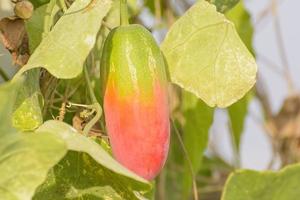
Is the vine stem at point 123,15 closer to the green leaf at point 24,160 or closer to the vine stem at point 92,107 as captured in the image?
the vine stem at point 92,107

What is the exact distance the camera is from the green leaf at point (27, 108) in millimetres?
906

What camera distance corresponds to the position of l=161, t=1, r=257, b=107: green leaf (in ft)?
3.06

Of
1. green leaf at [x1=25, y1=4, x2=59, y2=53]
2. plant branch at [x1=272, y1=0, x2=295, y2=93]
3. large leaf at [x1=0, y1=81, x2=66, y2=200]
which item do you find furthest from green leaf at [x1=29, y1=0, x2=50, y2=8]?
plant branch at [x1=272, y1=0, x2=295, y2=93]

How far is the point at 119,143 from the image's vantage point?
0.84 metres

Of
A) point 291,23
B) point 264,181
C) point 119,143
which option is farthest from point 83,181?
point 291,23

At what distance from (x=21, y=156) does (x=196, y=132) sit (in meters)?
0.61

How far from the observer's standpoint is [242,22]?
143 centimetres

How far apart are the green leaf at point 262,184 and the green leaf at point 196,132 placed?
1.58 ft

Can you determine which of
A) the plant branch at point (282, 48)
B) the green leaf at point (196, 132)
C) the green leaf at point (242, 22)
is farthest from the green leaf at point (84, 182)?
the plant branch at point (282, 48)

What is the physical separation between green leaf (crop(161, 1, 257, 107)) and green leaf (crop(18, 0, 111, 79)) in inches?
4.1

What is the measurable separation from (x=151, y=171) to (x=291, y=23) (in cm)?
178

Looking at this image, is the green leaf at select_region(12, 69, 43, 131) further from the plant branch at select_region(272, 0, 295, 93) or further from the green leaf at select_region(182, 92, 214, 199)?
the plant branch at select_region(272, 0, 295, 93)

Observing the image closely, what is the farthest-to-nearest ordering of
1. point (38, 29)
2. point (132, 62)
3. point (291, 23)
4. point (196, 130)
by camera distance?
point (291, 23)
point (196, 130)
point (38, 29)
point (132, 62)

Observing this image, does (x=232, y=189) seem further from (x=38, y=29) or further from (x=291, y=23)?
(x=291, y=23)
